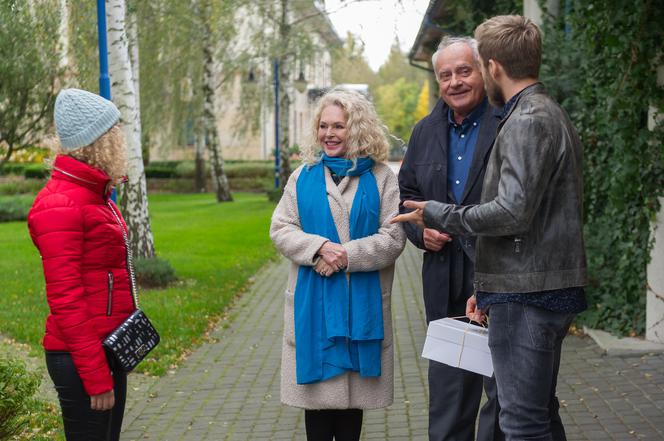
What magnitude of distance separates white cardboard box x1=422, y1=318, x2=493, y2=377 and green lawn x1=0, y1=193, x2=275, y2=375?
4401mm

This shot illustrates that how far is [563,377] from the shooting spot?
24.1ft

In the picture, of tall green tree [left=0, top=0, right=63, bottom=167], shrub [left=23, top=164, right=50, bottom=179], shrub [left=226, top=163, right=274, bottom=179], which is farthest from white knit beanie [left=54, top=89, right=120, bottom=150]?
shrub [left=226, top=163, right=274, bottom=179]

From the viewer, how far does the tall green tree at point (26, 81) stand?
1736 centimetres

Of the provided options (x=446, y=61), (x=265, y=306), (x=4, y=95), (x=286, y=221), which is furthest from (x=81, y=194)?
(x=4, y=95)

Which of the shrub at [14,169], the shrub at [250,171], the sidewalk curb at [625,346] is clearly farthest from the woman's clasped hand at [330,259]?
the shrub at [250,171]

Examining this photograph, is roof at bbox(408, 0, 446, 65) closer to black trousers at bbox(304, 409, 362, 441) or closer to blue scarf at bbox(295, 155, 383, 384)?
blue scarf at bbox(295, 155, 383, 384)

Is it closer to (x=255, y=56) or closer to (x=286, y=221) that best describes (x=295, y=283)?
(x=286, y=221)

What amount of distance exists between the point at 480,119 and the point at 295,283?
43.7 inches

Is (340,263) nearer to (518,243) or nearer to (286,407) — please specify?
(518,243)

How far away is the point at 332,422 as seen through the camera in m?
4.67

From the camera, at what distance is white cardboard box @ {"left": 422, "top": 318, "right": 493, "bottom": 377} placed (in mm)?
3908

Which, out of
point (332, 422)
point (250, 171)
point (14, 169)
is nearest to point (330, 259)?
point (332, 422)

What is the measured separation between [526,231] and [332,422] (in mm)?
1622

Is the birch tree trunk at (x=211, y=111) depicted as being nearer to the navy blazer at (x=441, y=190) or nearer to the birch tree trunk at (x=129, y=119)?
the birch tree trunk at (x=129, y=119)
